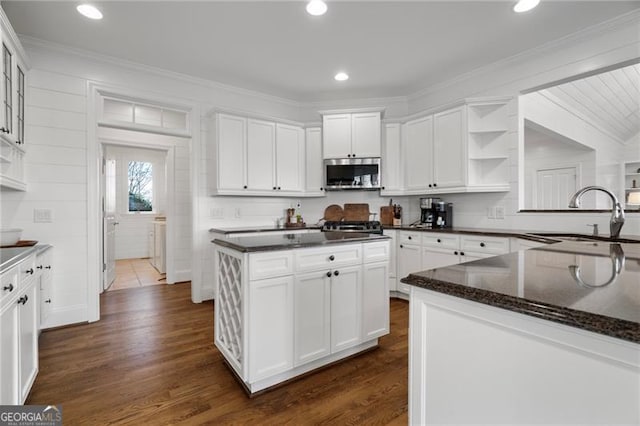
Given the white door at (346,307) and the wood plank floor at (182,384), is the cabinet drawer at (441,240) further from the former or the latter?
the white door at (346,307)

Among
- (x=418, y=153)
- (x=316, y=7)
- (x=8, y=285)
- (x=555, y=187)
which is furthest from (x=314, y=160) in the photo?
(x=555, y=187)

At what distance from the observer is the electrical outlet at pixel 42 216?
2869 mm

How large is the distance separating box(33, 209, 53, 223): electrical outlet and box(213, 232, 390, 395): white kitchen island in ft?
6.37

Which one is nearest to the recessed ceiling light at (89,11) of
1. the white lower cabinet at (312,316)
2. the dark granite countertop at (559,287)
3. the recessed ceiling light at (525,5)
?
the white lower cabinet at (312,316)

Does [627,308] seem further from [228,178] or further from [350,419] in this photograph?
[228,178]

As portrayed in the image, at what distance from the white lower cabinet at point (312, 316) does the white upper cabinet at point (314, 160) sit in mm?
2440

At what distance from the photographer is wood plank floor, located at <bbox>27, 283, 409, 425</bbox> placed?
1.68 m

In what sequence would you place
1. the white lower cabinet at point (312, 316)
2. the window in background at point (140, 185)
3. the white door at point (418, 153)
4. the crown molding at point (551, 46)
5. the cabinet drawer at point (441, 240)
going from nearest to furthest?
the white lower cabinet at point (312, 316) → the crown molding at point (551, 46) → the cabinet drawer at point (441, 240) → the white door at point (418, 153) → the window in background at point (140, 185)

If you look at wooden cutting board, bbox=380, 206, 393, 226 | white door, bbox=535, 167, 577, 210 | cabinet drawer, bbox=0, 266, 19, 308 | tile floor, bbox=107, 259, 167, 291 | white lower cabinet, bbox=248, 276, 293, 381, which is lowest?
tile floor, bbox=107, 259, 167, 291

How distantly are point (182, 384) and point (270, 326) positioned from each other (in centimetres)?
72

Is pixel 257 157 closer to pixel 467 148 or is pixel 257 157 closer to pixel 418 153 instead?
pixel 418 153

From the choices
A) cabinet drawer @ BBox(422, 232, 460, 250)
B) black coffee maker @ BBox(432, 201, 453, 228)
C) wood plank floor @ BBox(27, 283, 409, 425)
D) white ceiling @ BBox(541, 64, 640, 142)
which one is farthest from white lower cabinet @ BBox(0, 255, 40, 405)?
white ceiling @ BBox(541, 64, 640, 142)

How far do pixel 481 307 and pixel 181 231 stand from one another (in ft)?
15.5

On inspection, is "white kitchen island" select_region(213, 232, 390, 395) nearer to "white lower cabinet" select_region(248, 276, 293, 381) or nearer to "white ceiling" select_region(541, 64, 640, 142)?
"white lower cabinet" select_region(248, 276, 293, 381)
